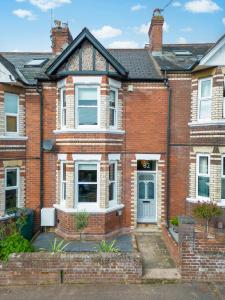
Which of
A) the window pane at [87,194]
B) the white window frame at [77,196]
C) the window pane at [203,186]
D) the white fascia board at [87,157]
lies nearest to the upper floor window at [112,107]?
the white fascia board at [87,157]

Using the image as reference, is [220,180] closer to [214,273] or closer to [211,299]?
[214,273]

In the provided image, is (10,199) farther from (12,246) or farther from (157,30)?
(157,30)

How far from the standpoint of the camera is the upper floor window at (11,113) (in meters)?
11.0

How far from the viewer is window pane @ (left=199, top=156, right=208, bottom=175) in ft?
35.9

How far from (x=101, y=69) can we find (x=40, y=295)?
8.22 meters

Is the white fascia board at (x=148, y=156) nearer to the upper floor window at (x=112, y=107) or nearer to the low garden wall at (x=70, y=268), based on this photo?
the upper floor window at (x=112, y=107)

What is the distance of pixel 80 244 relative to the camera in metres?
10.1

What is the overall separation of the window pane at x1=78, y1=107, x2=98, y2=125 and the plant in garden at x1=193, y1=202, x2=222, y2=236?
541cm

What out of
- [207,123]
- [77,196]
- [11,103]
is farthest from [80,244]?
[207,123]

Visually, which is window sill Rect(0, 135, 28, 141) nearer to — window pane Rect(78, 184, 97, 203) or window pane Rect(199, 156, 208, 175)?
window pane Rect(78, 184, 97, 203)

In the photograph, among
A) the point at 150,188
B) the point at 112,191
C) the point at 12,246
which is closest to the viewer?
the point at 12,246

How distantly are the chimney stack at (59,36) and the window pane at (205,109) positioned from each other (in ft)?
25.6

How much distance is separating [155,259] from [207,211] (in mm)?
2921

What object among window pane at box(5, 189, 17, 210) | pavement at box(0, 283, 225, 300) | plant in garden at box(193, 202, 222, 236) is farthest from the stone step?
window pane at box(5, 189, 17, 210)
